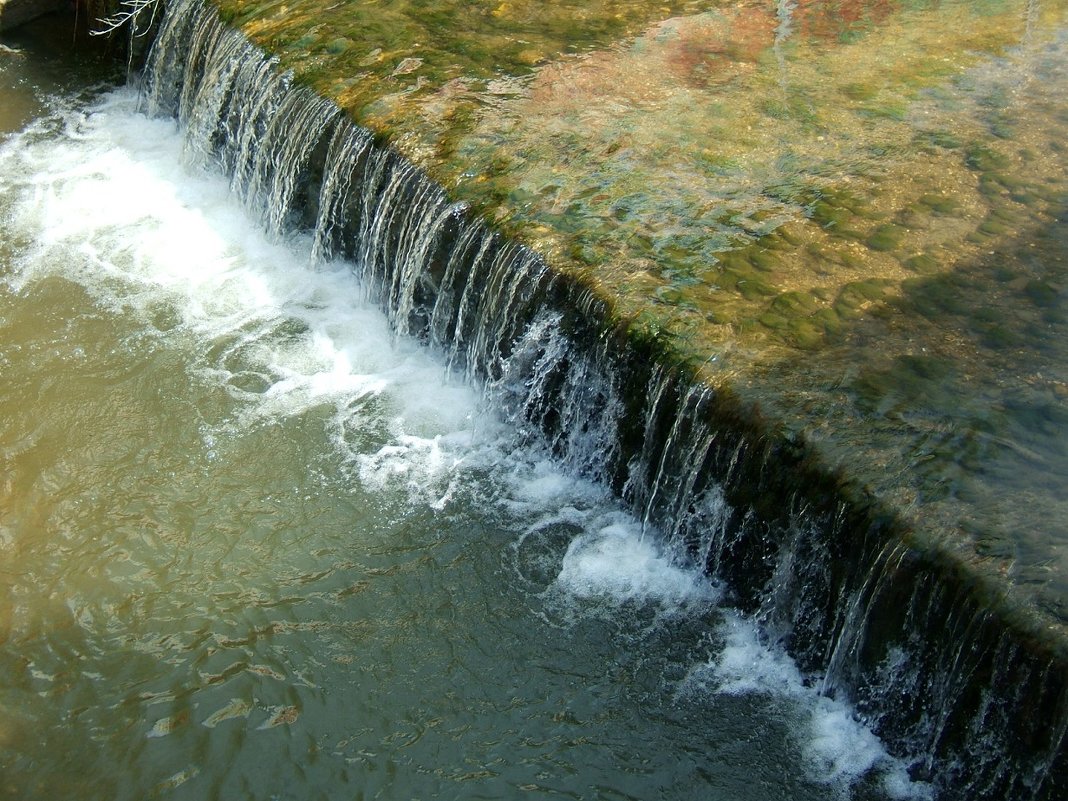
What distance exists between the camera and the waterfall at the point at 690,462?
4.22m

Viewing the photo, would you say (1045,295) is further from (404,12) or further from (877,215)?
(404,12)

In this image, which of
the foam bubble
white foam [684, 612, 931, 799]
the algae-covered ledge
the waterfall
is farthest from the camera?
the foam bubble

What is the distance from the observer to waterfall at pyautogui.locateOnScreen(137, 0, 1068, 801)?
422cm

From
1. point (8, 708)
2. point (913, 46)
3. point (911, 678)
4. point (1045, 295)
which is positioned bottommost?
point (8, 708)

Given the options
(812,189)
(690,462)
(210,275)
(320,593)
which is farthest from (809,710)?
(210,275)

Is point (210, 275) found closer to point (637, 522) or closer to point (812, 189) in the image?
point (637, 522)

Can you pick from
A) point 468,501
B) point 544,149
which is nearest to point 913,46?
point 544,149

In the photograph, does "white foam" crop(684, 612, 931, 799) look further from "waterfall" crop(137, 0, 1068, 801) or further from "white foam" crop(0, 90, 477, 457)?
"white foam" crop(0, 90, 477, 457)

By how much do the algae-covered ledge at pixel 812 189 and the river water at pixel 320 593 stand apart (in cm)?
101

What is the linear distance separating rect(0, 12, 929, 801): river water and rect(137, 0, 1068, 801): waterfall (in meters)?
0.16

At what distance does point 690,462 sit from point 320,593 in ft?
6.09

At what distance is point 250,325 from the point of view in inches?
281

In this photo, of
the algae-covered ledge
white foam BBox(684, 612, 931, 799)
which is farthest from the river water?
the algae-covered ledge

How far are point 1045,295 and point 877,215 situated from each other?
1.01 m
